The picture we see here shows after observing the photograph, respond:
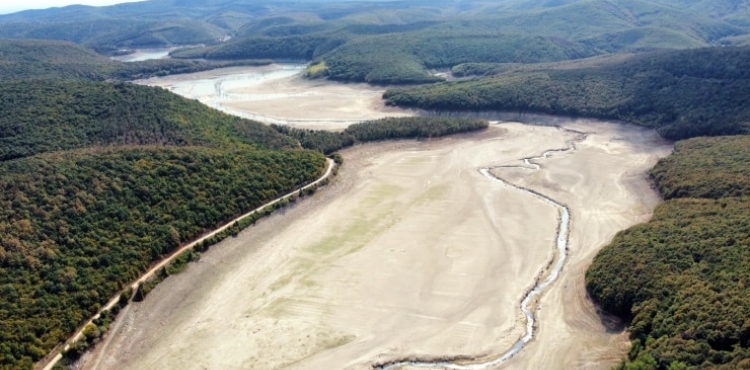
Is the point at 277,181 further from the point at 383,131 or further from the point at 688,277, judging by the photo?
the point at 688,277

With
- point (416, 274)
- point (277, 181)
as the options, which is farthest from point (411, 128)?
point (416, 274)

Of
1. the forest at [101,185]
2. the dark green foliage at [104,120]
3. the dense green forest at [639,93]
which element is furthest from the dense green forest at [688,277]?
the dark green foliage at [104,120]

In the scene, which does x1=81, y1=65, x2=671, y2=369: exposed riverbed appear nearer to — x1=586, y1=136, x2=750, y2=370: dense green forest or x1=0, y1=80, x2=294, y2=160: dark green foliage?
x1=586, y1=136, x2=750, y2=370: dense green forest

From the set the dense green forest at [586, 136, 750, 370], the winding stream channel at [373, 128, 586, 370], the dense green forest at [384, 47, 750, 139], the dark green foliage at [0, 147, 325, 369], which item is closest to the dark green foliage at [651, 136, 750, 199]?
the dense green forest at [586, 136, 750, 370]

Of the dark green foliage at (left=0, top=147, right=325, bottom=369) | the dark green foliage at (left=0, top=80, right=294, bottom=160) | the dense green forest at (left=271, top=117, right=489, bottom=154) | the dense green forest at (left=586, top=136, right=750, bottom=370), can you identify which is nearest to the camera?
the dense green forest at (left=586, top=136, right=750, bottom=370)

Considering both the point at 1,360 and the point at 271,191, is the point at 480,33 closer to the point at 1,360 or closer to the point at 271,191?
the point at 271,191

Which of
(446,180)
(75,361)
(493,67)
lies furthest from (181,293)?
(493,67)

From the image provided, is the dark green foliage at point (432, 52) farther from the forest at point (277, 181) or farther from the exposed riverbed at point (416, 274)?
the exposed riverbed at point (416, 274)
